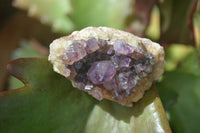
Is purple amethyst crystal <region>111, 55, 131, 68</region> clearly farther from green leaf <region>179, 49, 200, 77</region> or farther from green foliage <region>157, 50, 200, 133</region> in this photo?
green leaf <region>179, 49, 200, 77</region>

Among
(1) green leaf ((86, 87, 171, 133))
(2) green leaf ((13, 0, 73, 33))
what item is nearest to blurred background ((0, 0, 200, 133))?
(2) green leaf ((13, 0, 73, 33))

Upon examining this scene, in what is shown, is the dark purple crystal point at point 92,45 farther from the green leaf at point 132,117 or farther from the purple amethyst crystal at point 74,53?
the green leaf at point 132,117

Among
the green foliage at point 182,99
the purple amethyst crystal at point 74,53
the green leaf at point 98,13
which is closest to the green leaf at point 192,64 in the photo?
the green foliage at point 182,99

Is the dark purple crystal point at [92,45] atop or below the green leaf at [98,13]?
atop

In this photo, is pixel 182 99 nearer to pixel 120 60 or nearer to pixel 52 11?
pixel 120 60

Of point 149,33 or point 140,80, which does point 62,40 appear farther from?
point 149,33

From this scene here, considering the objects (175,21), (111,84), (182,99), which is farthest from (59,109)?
(175,21)
